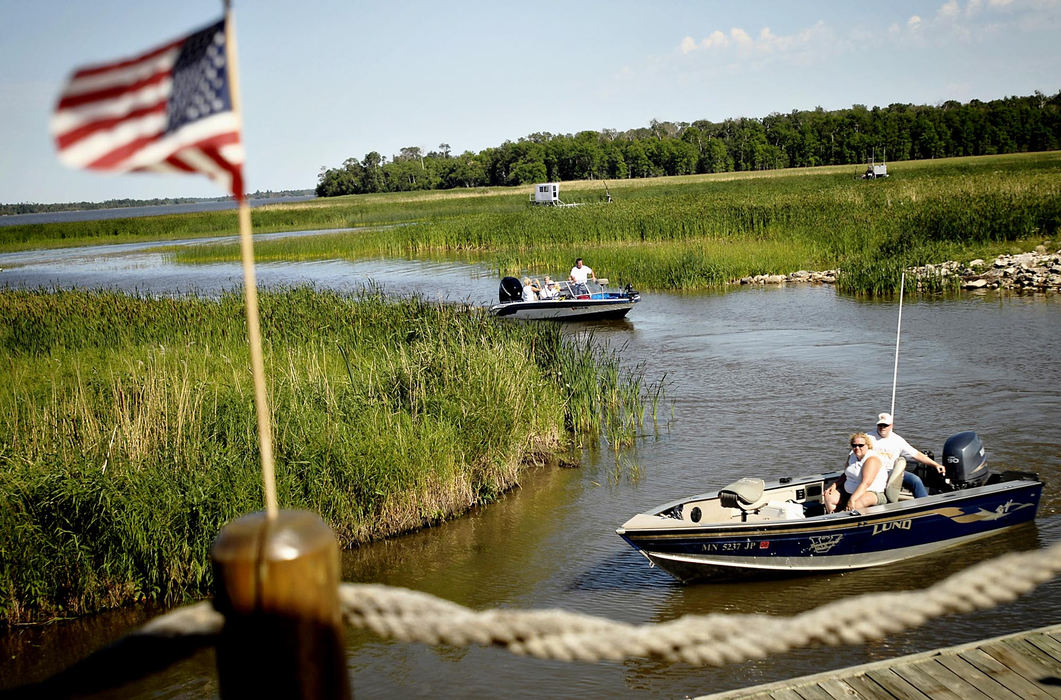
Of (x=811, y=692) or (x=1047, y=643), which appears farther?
(x=1047, y=643)

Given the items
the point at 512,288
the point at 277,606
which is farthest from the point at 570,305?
the point at 277,606

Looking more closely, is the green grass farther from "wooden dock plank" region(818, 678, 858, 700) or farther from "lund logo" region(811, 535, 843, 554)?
"wooden dock plank" region(818, 678, 858, 700)

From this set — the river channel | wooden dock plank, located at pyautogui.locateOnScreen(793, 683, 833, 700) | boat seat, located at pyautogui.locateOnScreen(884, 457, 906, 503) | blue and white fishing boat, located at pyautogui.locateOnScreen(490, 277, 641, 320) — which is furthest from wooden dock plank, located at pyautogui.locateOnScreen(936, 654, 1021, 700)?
blue and white fishing boat, located at pyautogui.locateOnScreen(490, 277, 641, 320)

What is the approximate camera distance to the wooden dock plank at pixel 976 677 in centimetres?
588

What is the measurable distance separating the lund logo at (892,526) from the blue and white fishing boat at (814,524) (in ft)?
0.03

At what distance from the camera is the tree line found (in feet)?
390

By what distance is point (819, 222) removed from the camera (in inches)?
1485

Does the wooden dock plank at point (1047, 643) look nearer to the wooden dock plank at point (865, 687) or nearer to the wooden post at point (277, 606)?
the wooden dock plank at point (865, 687)

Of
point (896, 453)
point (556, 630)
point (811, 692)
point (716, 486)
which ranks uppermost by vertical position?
point (556, 630)

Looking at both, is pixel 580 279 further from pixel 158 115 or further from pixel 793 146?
pixel 793 146

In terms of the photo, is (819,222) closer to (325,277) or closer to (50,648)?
(325,277)

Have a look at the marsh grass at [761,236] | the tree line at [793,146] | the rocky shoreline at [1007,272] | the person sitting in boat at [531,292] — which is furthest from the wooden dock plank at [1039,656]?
the tree line at [793,146]

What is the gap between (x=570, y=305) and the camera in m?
26.8

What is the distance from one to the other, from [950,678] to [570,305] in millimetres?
20966
